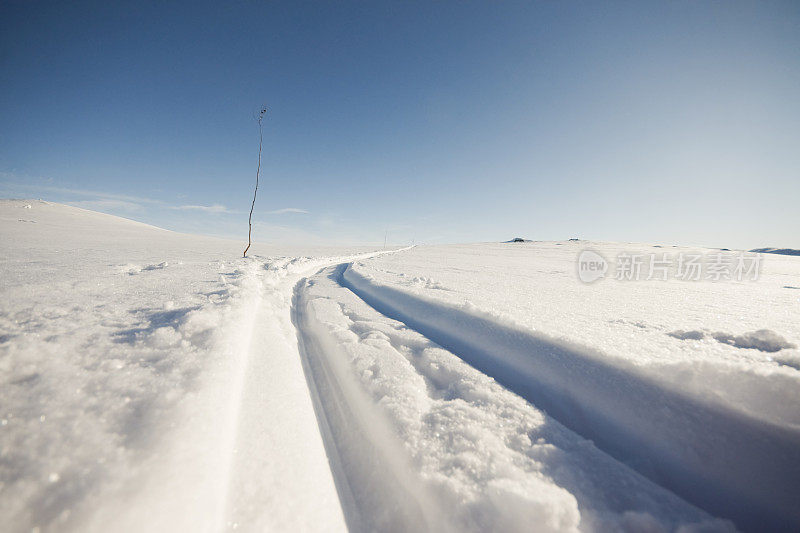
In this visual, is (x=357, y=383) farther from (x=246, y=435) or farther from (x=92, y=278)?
(x=92, y=278)

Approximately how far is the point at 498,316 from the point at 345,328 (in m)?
1.30

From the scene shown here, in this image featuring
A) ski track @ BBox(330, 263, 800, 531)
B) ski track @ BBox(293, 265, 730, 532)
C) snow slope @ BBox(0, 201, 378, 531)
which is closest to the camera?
snow slope @ BBox(0, 201, 378, 531)

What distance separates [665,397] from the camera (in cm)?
130

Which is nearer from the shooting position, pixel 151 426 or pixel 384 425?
pixel 151 426

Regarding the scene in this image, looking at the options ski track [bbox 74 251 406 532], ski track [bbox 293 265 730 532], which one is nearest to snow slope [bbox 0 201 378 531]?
ski track [bbox 74 251 406 532]

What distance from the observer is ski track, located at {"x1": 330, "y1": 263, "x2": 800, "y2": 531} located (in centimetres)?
100

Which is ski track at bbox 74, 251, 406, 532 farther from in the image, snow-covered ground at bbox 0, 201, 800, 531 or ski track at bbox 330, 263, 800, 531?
ski track at bbox 330, 263, 800, 531

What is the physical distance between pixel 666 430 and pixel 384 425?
1271 mm

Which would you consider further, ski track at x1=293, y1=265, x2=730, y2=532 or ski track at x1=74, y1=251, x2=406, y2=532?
ski track at x1=293, y1=265, x2=730, y2=532

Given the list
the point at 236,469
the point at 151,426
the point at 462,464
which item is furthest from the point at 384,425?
the point at 151,426

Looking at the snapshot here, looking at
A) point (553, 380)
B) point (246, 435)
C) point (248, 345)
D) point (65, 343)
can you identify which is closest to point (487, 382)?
point (553, 380)

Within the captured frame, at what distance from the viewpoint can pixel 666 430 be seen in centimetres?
122

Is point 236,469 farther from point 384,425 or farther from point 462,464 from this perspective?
point 462,464

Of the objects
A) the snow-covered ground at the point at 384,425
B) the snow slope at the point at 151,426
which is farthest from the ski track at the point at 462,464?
the snow slope at the point at 151,426
